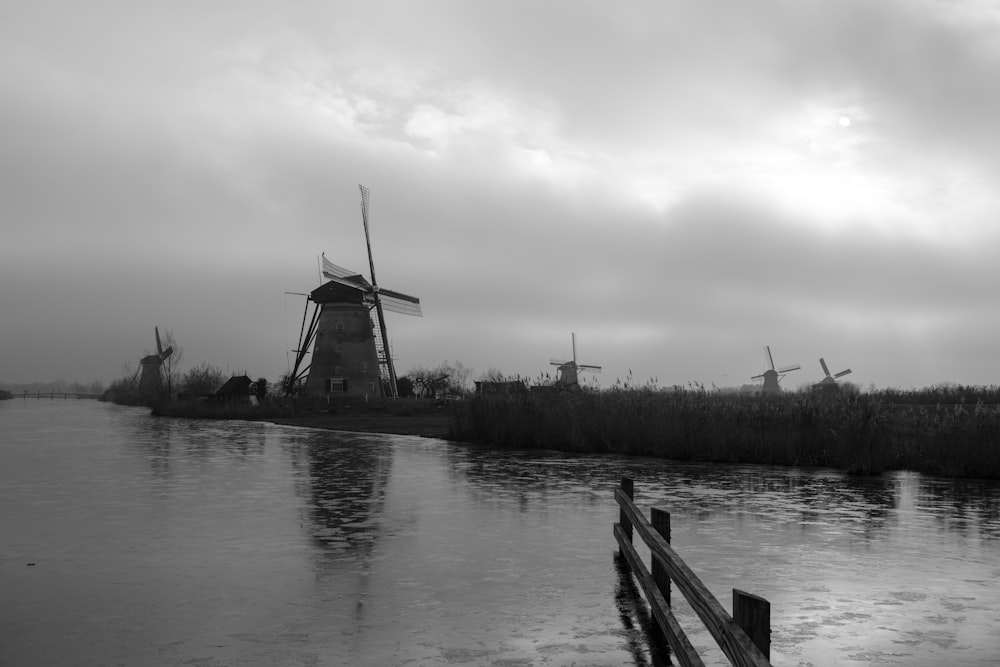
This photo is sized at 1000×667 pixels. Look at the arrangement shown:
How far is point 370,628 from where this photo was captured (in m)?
7.46

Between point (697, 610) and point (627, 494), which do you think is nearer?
point (697, 610)

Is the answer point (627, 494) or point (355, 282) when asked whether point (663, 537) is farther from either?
point (355, 282)

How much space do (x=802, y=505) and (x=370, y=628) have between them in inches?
408

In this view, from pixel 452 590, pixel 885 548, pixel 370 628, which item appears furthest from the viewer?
pixel 885 548

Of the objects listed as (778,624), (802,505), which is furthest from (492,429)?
(778,624)

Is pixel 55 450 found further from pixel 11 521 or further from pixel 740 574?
pixel 740 574

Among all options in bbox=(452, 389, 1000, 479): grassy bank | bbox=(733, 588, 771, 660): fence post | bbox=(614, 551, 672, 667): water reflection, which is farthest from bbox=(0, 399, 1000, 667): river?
bbox=(733, 588, 771, 660): fence post

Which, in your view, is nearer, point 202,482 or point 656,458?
point 202,482

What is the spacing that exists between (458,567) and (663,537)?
131 inches

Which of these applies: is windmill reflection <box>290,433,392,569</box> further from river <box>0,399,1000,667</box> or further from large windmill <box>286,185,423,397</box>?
large windmill <box>286,185,423,397</box>

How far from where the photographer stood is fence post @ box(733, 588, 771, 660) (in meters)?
4.09

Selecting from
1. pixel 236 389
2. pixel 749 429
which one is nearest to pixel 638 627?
pixel 749 429

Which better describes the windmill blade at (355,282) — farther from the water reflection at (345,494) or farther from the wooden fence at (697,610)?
the wooden fence at (697,610)

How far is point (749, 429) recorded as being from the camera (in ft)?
82.3
